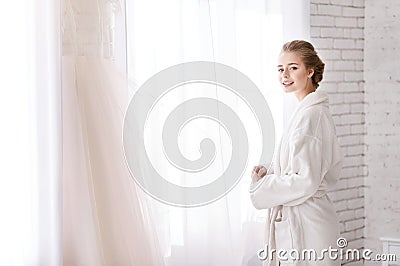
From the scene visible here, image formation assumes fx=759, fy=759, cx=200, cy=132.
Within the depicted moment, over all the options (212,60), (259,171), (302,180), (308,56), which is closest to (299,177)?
(302,180)

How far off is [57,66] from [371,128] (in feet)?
9.26

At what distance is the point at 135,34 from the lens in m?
3.88

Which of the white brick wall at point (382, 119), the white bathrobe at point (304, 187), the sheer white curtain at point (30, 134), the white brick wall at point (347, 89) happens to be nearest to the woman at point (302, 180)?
the white bathrobe at point (304, 187)

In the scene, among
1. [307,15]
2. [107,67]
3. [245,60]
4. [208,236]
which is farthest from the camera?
[307,15]

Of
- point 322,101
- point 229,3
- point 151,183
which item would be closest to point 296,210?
point 322,101

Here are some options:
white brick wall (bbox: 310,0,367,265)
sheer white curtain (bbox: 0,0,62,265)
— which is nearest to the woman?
sheer white curtain (bbox: 0,0,62,265)

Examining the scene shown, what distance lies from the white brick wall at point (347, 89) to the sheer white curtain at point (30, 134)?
2.32 m

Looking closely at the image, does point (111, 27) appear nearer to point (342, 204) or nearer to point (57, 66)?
point (57, 66)

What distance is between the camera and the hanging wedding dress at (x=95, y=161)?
11.1ft

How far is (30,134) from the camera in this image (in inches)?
126

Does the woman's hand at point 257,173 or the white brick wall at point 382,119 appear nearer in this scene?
the woman's hand at point 257,173

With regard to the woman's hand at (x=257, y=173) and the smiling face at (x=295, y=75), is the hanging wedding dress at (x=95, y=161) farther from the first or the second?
the smiling face at (x=295, y=75)

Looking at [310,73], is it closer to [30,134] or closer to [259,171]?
[259,171]

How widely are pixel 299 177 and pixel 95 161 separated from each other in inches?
36.5
